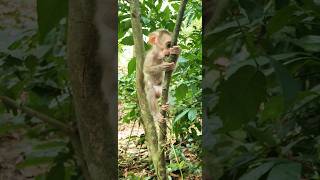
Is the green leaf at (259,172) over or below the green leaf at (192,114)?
over

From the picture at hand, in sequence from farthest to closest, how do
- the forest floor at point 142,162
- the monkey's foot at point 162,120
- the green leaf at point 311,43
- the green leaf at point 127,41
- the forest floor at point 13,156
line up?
the forest floor at point 142,162, the monkey's foot at point 162,120, the green leaf at point 127,41, the forest floor at point 13,156, the green leaf at point 311,43

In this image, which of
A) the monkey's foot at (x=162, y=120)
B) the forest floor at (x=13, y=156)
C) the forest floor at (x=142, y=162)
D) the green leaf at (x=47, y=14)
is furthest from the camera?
the forest floor at (x=142, y=162)

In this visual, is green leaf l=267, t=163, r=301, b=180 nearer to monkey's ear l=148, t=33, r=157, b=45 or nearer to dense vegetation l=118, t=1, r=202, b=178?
dense vegetation l=118, t=1, r=202, b=178

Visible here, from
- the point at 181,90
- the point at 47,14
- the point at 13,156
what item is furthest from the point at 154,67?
the point at 47,14

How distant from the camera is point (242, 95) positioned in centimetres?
22

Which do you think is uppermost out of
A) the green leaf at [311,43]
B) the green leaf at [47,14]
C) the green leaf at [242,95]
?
the green leaf at [47,14]

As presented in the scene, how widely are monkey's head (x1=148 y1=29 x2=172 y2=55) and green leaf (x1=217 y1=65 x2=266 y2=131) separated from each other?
156 centimetres

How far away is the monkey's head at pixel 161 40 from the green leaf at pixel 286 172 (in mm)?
1573

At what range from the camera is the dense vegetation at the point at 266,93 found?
0.21m

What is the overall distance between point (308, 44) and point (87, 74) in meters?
0.14

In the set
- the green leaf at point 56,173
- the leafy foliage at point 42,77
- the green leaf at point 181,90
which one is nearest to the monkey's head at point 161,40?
the green leaf at point 181,90

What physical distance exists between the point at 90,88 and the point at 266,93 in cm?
10

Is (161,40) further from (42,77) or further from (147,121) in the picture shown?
(42,77)

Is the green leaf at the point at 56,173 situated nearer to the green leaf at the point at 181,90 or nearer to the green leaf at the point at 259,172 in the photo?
the green leaf at the point at 259,172
